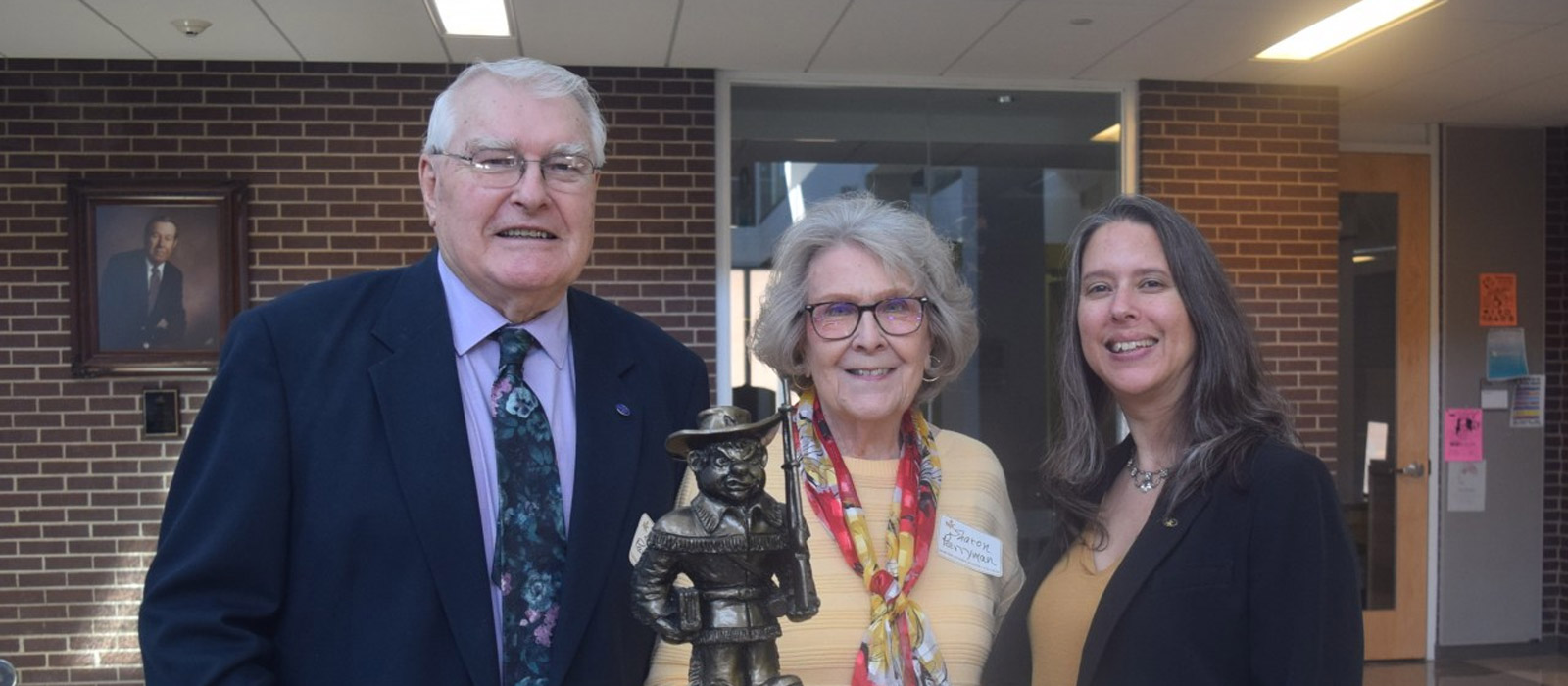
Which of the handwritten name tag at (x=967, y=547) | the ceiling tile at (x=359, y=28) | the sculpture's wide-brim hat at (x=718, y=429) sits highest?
the ceiling tile at (x=359, y=28)

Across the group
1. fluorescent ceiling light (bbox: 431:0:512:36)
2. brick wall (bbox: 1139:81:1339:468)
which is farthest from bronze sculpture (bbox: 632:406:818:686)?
brick wall (bbox: 1139:81:1339:468)

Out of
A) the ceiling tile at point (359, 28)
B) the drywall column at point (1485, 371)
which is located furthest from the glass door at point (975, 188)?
the drywall column at point (1485, 371)

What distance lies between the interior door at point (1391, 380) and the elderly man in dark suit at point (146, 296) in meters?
6.44

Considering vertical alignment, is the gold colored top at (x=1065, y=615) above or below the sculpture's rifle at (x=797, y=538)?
below

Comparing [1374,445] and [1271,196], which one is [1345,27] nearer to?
[1271,196]

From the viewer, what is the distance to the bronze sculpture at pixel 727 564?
1718mm

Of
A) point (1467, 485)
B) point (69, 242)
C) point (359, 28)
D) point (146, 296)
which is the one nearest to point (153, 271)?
point (146, 296)

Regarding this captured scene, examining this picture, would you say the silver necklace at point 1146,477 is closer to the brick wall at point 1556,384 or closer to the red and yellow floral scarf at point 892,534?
the red and yellow floral scarf at point 892,534

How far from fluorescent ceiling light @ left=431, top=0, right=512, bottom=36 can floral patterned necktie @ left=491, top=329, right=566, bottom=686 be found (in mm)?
3250

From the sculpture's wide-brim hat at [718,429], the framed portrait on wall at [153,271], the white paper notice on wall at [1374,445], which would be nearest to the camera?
the sculpture's wide-brim hat at [718,429]

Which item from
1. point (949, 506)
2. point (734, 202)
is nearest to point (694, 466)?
point (949, 506)

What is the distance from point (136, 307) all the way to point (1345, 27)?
5689 millimetres

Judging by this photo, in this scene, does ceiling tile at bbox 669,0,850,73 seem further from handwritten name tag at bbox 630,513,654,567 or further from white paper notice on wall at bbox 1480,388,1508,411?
white paper notice on wall at bbox 1480,388,1508,411

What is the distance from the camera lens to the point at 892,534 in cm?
221
